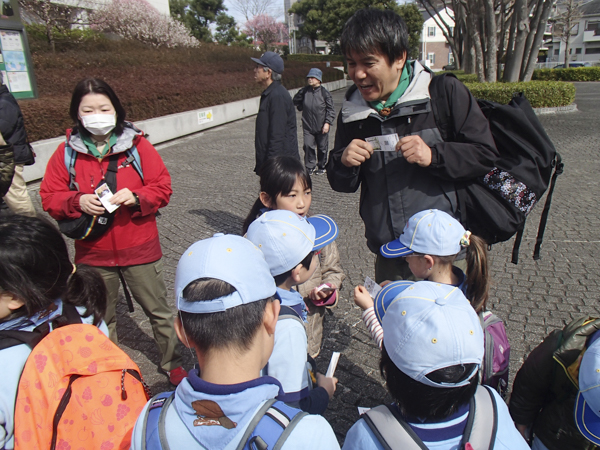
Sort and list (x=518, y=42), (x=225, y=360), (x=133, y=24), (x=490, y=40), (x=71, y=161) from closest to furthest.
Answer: (x=225, y=360), (x=71, y=161), (x=490, y=40), (x=518, y=42), (x=133, y=24)

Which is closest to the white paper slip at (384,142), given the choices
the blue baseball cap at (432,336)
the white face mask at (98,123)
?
the blue baseball cap at (432,336)

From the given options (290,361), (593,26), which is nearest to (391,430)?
(290,361)

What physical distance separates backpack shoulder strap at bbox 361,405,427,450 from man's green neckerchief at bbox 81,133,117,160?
2.11 metres

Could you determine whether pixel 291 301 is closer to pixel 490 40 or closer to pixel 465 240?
pixel 465 240

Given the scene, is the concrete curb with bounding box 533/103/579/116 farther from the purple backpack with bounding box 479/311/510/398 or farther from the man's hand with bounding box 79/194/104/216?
the man's hand with bounding box 79/194/104/216

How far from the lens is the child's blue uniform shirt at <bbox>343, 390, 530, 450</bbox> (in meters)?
1.31

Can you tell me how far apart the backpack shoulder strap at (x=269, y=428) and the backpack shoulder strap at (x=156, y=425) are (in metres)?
0.21

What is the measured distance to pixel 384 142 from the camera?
205cm

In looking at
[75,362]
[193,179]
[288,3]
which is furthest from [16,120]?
[288,3]

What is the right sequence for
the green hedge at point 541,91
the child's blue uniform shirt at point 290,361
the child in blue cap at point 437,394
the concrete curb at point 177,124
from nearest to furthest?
the child in blue cap at point 437,394 → the child's blue uniform shirt at point 290,361 → the concrete curb at point 177,124 → the green hedge at point 541,91

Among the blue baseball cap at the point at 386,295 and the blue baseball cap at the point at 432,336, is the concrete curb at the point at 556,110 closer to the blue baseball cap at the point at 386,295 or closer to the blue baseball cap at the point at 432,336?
the blue baseball cap at the point at 386,295

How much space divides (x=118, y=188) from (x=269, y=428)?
2.00 m

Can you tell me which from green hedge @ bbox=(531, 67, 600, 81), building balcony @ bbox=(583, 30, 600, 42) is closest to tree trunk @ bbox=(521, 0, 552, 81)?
green hedge @ bbox=(531, 67, 600, 81)

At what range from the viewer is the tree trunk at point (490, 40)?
13.6 m
